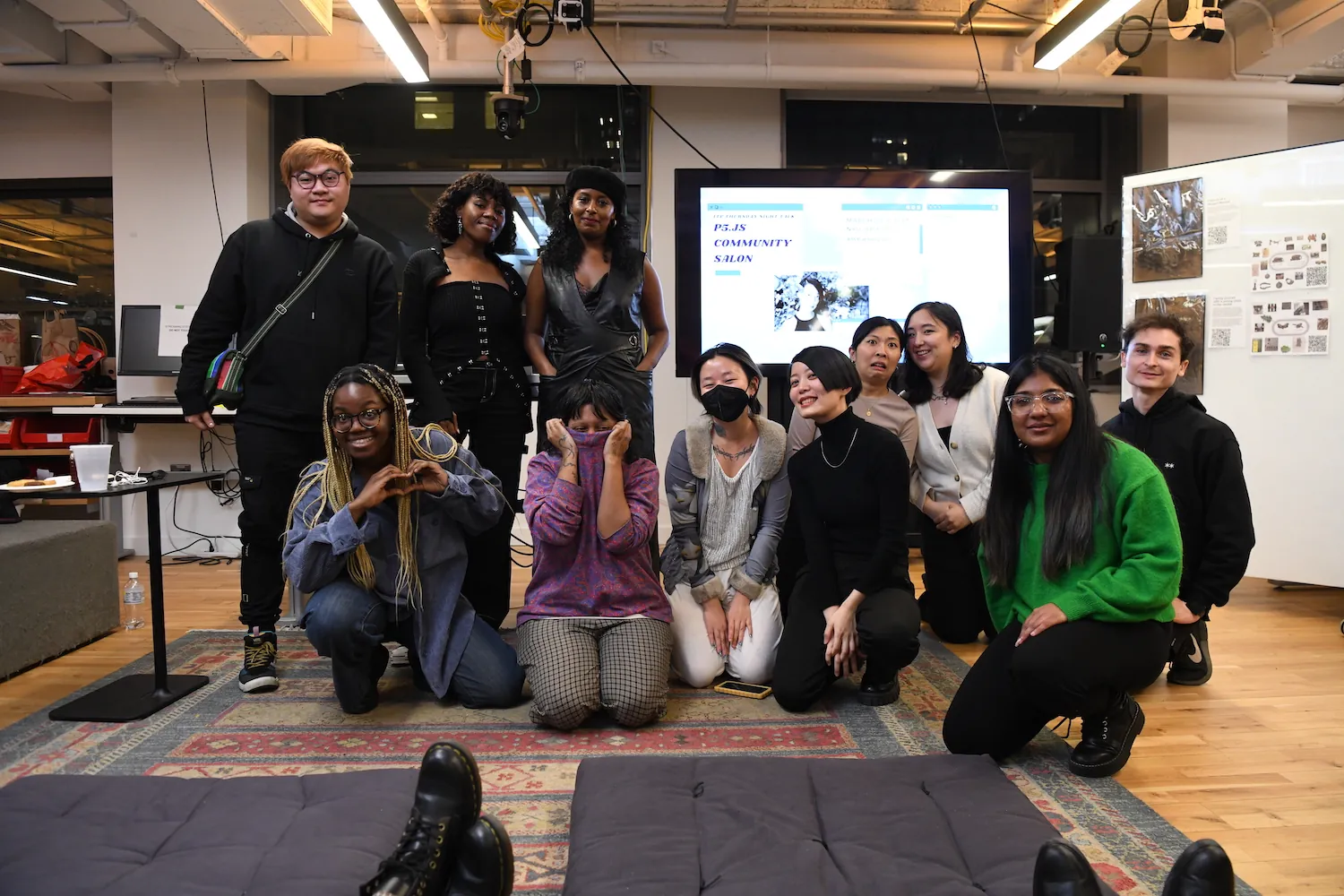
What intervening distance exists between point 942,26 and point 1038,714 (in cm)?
431

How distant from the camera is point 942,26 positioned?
5.05 metres

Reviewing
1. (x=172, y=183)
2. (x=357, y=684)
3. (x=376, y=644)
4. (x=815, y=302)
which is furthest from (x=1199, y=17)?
(x=172, y=183)

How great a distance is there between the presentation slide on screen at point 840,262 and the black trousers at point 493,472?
1.64 metres

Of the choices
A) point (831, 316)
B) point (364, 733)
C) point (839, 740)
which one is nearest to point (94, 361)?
point (364, 733)

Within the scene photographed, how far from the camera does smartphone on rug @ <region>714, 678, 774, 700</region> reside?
2729mm

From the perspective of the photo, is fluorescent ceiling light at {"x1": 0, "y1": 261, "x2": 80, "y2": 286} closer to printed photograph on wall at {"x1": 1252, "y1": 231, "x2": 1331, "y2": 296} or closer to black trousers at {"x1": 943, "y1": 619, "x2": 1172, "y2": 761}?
black trousers at {"x1": 943, "y1": 619, "x2": 1172, "y2": 761}

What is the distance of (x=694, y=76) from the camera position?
489 cm

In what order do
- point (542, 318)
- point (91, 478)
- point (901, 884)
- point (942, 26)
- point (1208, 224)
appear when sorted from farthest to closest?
point (942, 26) < point (1208, 224) < point (542, 318) < point (91, 478) < point (901, 884)

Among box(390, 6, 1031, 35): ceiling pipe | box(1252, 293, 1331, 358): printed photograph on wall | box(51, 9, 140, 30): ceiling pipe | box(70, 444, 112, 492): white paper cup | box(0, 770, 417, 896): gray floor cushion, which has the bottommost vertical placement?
box(0, 770, 417, 896): gray floor cushion

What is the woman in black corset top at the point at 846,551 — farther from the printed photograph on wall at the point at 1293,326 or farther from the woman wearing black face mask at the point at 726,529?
the printed photograph on wall at the point at 1293,326

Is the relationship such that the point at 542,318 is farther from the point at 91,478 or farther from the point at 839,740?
the point at 839,740

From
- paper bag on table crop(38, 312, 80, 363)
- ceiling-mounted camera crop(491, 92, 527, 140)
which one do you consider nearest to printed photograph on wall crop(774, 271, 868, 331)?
ceiling-mounted camera crop(491, 92, 527, 140)

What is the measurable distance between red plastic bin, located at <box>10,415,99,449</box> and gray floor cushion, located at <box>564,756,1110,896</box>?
180 inches

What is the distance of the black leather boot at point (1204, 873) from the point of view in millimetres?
1218
